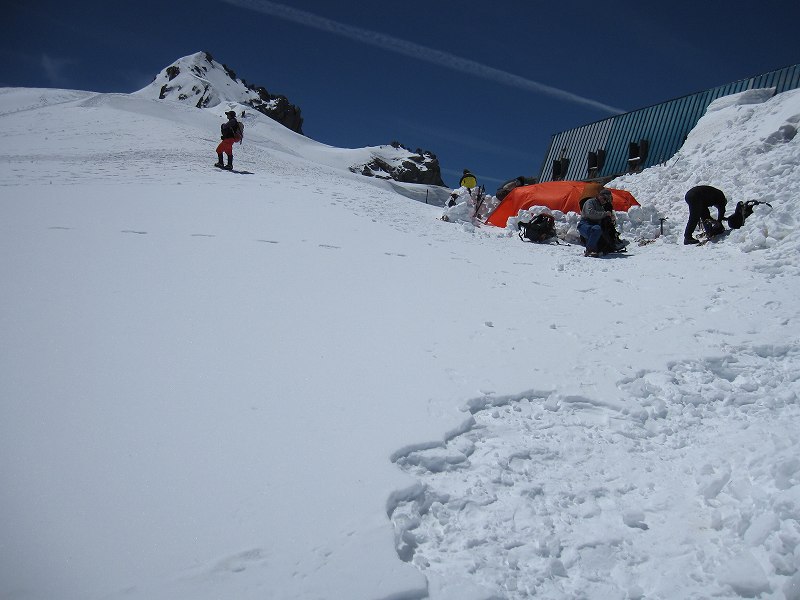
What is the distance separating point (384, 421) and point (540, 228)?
687cm

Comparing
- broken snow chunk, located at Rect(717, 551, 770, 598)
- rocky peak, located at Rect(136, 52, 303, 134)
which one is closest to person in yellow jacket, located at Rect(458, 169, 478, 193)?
broken snow chunk, located at Rect(717, 551, 770, 598)

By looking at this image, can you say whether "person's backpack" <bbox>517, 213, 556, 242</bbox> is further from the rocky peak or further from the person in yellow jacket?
the rocky peak

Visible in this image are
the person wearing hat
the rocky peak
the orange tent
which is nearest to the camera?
the orange tent

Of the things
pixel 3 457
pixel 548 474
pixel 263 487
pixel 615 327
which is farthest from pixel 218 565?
pixel 615 327

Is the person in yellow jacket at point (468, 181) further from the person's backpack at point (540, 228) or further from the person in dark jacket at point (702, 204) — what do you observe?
the person in dark jacket at point (702, 204)

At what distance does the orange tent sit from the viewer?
30.3ft

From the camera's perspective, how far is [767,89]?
10.4 meters

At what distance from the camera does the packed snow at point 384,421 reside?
6.45 feet

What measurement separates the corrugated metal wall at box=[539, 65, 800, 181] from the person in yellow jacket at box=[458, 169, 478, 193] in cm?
557

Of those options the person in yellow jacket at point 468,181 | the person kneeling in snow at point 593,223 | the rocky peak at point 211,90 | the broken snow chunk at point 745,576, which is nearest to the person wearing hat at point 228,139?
the person in yellow jacket at point 468,181

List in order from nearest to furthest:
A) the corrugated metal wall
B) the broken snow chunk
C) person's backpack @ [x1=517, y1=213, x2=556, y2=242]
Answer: the broken snow chunk < person's backpack @ [x1=517, y1=213, x2=556, y2=242] < the corrugated metal wall

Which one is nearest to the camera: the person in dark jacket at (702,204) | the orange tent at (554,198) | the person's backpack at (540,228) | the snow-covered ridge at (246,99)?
the person in dark jacket at (702,204)

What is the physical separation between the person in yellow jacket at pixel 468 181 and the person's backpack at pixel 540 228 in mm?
3056

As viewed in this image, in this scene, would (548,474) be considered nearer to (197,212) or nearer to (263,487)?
(263,487)
